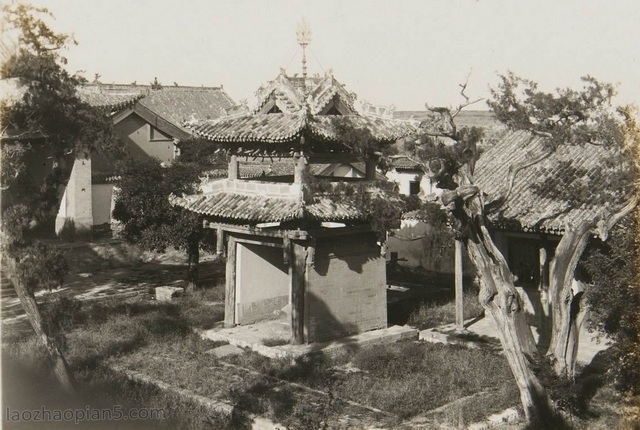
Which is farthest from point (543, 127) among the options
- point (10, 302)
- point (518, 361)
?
point (10, 302)

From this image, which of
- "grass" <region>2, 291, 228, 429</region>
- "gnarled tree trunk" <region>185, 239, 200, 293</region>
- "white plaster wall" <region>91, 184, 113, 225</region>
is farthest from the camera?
"white plaster wall" <region>91, 184, 113, 225</region>

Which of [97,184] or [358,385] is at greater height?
[97,184]

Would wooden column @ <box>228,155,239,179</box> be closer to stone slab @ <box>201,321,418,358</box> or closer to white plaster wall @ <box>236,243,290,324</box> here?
white plaster wall @ <box>236,243,290,324</box>

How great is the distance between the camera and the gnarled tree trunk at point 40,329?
456 inches

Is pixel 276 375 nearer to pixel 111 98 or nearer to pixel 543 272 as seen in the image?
pixel 543 272

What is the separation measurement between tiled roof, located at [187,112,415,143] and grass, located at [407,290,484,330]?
463 centimetres

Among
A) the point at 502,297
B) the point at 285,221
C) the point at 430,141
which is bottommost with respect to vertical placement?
the point at 502,297

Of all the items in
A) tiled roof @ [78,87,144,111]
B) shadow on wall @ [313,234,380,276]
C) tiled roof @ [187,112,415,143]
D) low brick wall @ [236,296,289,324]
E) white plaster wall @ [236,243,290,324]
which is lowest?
low brick wall @ [236,296,289,324]

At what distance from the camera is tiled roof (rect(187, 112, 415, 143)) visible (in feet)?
47.7

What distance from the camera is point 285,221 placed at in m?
14.7

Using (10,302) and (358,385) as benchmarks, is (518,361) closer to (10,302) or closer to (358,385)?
(358,385)

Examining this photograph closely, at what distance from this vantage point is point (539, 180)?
16.9 metres

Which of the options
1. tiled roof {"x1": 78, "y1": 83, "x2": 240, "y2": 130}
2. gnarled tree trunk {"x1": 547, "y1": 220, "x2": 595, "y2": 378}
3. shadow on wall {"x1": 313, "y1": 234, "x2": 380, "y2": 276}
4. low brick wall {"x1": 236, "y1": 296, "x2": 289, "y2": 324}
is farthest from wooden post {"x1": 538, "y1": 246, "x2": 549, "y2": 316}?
tiled roof {"x1": 78, "y1": 83, "x2": 240, "y2": 130}

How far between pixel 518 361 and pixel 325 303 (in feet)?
17.7
